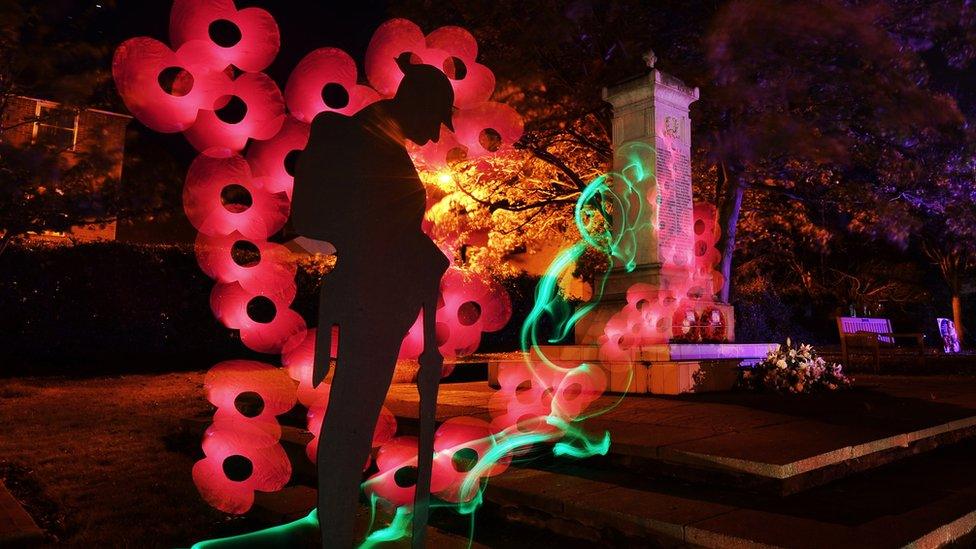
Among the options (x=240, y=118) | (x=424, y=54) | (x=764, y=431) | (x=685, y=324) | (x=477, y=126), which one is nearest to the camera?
(x=240, y=118)

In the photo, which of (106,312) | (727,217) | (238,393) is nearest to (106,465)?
(238,393)

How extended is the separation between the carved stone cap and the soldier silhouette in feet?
26.3

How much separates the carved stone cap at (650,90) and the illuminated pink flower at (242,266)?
7.87m

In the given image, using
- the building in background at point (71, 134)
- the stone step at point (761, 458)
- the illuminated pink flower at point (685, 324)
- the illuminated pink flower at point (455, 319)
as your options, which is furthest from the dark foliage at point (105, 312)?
the stone step at point (761, 458)

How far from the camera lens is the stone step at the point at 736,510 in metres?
3.34

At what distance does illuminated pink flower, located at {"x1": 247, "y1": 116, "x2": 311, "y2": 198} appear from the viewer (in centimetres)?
366

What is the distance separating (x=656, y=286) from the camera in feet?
31.2

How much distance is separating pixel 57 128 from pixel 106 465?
3.87 meters

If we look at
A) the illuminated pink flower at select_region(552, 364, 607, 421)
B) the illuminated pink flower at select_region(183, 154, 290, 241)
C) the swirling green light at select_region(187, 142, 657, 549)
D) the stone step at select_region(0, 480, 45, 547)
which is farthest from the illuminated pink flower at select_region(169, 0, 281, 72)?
the illuminated pink flower at select_region(552, 364, 607, 421)

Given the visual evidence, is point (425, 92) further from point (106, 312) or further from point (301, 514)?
point (106, 312)

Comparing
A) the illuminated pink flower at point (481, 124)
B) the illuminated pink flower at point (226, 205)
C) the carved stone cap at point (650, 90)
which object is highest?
the carved stone cap at point (650, 90)

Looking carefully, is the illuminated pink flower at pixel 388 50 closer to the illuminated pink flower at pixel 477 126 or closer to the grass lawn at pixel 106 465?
the illuminated pink flower at pixel 477 126

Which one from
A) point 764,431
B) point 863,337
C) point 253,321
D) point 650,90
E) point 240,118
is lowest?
point 764,431

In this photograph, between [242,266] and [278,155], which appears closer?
[278,155]
